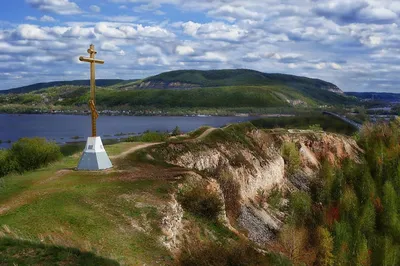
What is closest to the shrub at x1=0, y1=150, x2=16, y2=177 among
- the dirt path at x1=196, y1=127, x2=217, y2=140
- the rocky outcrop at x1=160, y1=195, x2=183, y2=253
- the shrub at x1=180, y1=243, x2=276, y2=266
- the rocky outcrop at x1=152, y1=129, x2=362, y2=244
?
the rocky outcrop at x1=152, y1=129, x2=362, y2=244

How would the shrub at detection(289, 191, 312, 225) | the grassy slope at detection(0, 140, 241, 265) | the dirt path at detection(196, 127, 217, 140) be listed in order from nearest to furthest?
1. the grassy slope at detection(0, 140, 241, 265)
2. the shrub at detection(289, 191, 312, 225)
3. the dirt path at detection(196, 127, 217, 140)

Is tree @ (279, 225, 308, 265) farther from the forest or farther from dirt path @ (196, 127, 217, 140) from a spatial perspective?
dirt path @ (196, 127, 217, 140)

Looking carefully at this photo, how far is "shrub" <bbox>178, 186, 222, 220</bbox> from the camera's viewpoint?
40219 millimetres

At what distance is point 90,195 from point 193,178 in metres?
13.3

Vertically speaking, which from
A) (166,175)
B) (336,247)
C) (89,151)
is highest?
(89,151)

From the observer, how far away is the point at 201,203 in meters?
40.7

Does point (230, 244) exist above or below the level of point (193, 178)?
below

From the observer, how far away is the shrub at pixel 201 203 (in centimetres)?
4022

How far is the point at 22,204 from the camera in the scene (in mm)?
31719

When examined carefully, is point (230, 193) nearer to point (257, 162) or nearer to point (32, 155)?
point (257, 162)

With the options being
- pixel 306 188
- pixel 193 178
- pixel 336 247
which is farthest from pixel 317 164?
pixel 193 178

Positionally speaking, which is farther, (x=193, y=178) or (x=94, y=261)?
(x=193, y=178)

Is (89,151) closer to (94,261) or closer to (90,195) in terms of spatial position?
(90,195)

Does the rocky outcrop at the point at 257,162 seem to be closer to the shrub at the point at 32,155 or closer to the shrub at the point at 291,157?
the shrub at the point at 291,157
